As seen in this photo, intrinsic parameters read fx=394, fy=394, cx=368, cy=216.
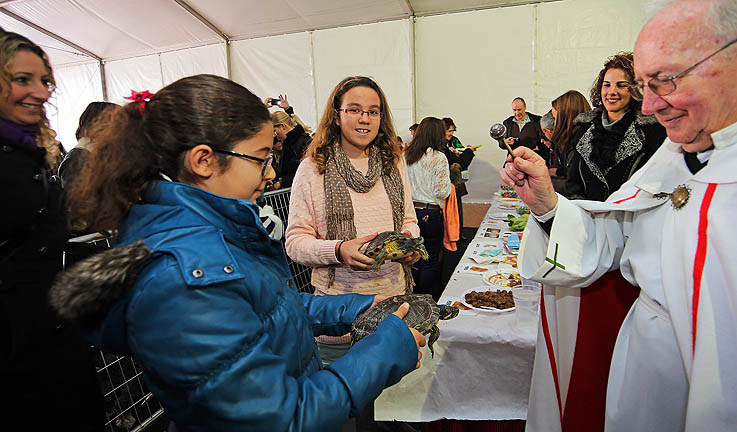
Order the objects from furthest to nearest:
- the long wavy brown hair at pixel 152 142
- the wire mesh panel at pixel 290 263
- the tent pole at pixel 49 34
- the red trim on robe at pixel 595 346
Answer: the tent pole at pixel 49 34 → the wire mesh panel at pixel 290 263 → the red trim on robe at pixel 595 346 → the long wavy brown hair at pixel 152 142

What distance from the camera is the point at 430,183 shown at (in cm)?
439

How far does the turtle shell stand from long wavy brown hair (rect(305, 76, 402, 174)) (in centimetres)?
86

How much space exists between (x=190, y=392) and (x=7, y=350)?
1.16 meters

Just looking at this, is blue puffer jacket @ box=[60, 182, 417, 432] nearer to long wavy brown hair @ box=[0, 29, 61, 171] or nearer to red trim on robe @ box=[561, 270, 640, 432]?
red trim on robe @ box=[561, 270, 640, 432]

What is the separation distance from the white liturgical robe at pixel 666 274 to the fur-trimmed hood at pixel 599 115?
130 centimetres

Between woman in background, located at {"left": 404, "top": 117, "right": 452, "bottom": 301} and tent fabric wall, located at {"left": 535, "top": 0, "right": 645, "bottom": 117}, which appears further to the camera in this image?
tent fabric wall, located at {"left": 535, "top": 0, "right": 645, "bottom": 117}

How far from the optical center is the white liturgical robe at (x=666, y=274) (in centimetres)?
110

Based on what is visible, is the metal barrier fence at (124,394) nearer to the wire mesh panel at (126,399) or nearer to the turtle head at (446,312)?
the wire mesh panel at (126,399)

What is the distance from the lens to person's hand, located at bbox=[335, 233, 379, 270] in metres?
1.80

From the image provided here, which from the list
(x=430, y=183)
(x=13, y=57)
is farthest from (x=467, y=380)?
(x=430, y=183)

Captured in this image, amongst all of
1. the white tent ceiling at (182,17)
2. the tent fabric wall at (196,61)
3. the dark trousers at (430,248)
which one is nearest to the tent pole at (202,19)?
the white tent ceiling at (182,17)

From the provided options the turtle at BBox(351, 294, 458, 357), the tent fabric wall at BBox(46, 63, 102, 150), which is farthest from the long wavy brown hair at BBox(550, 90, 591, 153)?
the tent fabric wall at BBox(46, 63, 102, 150)

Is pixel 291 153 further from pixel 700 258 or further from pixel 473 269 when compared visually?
pixel 700 258

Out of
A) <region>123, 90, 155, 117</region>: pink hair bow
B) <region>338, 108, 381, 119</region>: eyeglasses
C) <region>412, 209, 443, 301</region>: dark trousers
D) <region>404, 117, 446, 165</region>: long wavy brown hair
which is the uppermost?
<region>404, 117, 446, 165</region>: long wavy brown hair
